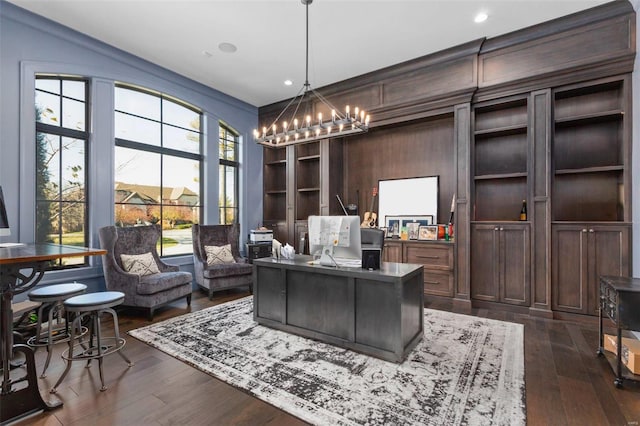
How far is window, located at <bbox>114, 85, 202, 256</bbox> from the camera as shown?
4.33 m

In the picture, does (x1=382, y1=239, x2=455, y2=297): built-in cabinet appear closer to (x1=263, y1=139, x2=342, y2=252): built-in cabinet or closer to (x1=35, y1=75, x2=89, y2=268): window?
A: (x1=263, y1=139, x2=342, y2=252): built-in cabinet

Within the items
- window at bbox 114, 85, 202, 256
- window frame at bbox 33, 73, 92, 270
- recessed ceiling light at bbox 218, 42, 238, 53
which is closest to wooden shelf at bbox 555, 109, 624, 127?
recessed ceiling light at bbox 218, 42, 238, 53

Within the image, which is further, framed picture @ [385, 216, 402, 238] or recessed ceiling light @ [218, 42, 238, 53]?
framed picture @ [385, 216, 402, 238]

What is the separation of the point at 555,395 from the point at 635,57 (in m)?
3.51

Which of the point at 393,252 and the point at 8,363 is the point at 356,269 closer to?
the point at 393,252

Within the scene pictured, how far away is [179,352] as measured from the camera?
2.69 m

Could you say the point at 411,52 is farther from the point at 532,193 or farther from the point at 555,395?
the point at 555,395

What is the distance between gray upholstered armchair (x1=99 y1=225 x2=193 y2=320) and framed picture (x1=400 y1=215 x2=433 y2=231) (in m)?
3.25

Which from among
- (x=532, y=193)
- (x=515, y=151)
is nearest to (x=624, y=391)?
(x=532, y=193)

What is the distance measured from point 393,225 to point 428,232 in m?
0.58

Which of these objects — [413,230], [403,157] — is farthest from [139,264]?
[403,157]

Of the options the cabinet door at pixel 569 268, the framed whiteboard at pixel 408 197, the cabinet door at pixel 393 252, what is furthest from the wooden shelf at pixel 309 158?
the cabinet door at pixel 569 268

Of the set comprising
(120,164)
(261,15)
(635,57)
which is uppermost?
(261,15)

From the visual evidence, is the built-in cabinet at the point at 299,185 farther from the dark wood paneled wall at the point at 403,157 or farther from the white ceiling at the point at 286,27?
the white ceiling at the point at 286,27
